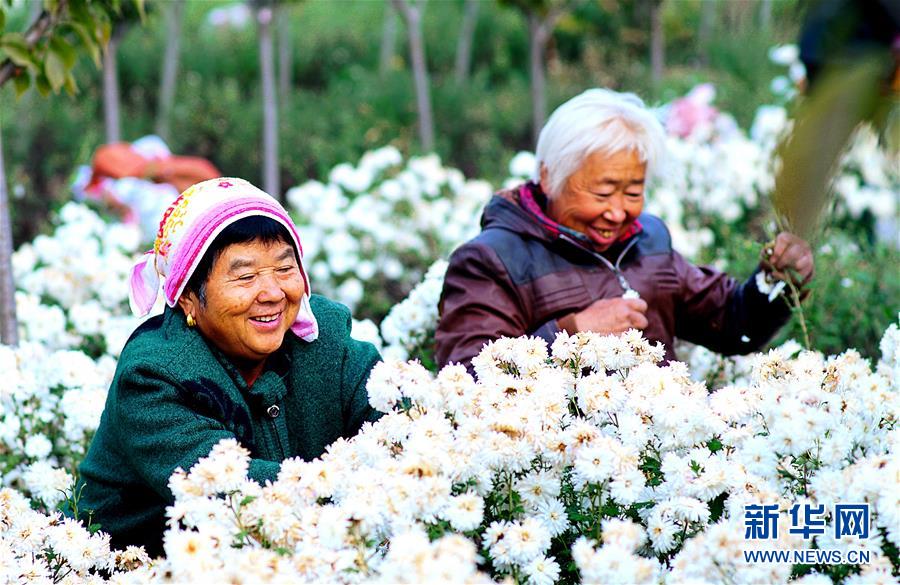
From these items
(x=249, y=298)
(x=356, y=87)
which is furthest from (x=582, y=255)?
(x=356, y=87)

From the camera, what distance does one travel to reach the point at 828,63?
1.42 metres

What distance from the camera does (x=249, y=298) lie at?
108 inches

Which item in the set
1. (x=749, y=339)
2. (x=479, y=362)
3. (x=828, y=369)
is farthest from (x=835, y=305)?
(x=479, y=362)

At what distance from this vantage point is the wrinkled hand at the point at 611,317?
333 centimetres

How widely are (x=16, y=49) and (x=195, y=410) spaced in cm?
179

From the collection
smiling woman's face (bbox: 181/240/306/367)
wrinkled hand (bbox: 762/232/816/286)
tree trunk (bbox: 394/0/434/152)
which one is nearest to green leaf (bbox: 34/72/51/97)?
smiling woman's face (bbox: 181/240/306/367)

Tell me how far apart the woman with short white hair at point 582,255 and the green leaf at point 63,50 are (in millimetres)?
1560

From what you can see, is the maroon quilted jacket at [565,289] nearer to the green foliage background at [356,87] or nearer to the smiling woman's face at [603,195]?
the smiling woman's face at [603,195]

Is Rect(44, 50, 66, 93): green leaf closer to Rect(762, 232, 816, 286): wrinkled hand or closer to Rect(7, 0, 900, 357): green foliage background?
Rect(762, 232, 816, 286): wrinkled hand

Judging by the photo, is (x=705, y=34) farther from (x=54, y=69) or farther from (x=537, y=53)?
(x=54, y=69)

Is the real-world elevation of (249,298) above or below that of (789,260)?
below

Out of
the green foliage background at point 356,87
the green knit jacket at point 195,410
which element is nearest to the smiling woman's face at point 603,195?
the green knit jacket at point 195,410

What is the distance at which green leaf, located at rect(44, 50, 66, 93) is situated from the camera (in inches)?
154

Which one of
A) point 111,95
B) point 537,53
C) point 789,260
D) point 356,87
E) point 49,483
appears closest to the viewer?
point 49,483
